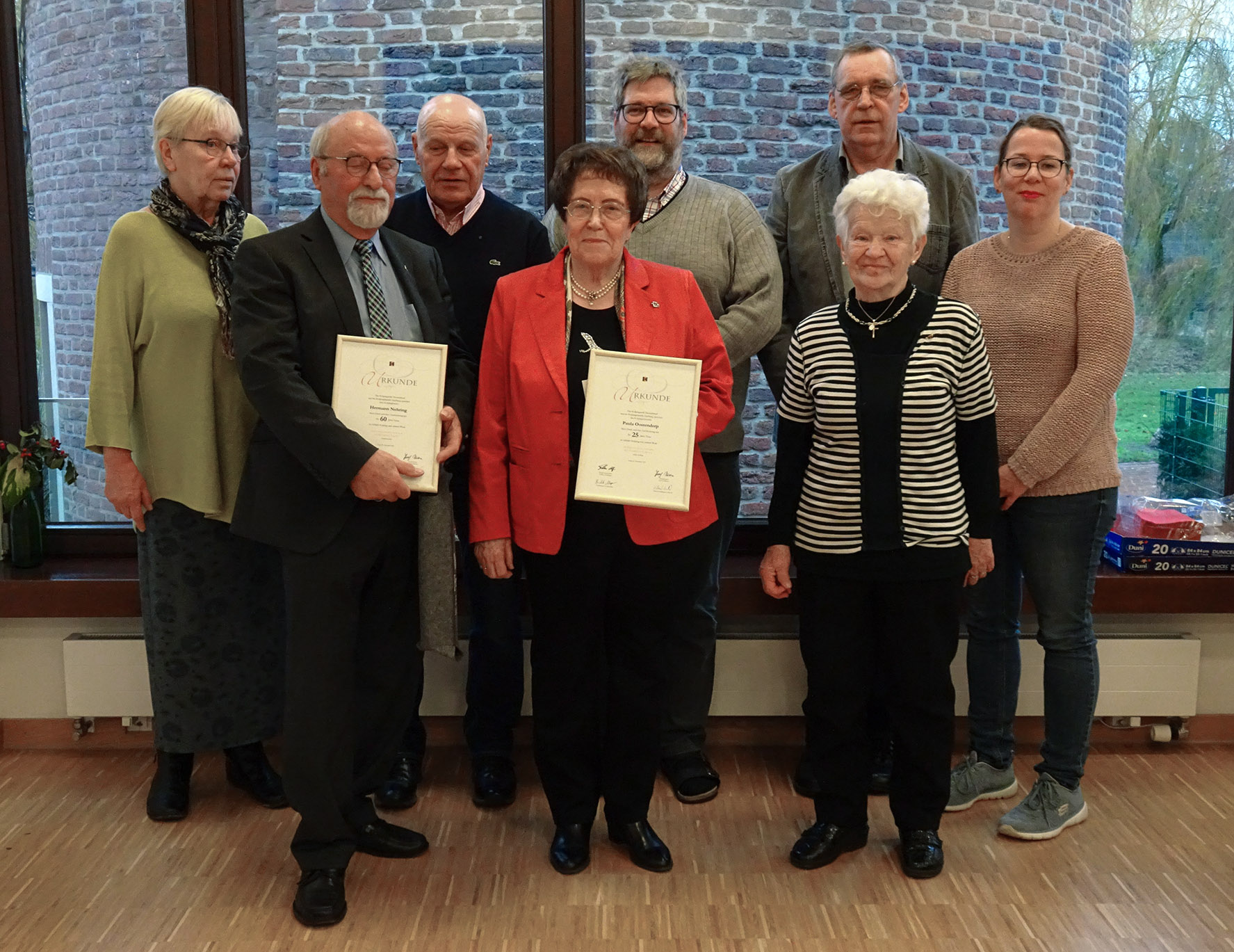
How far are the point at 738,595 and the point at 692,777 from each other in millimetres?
518

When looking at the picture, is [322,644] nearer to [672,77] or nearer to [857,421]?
[857,421]

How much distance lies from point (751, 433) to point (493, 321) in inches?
53.6

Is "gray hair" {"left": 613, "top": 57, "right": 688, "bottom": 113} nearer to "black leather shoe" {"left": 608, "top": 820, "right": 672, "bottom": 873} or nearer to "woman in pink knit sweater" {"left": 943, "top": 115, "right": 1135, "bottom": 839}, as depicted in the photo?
"woman in pink knit sweater" {"left": 943, "top": 115, "right": 1135, "bottom": 839}

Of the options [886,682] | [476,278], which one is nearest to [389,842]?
[886,682]

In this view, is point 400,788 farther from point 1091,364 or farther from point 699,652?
point 1091,364

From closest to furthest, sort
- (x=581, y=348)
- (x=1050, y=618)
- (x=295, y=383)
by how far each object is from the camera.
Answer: (x=295, y=383) → (x=581, y=348) → (x=1050, y=618)

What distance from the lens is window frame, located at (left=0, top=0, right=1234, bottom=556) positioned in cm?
327

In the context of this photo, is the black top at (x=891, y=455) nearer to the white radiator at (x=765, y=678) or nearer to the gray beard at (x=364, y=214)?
the white radiator at (x=765, y=678)

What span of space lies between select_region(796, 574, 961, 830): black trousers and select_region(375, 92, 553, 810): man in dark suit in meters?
0.82

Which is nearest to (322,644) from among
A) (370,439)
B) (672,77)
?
(370,439)

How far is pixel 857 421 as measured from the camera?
239cm

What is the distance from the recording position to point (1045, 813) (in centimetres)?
275

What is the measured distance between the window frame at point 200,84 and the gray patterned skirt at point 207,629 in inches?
38.9

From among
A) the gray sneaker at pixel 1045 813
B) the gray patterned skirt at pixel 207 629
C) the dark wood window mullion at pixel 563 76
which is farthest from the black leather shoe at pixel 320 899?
the dark wood window mullion at pixel 563 76
